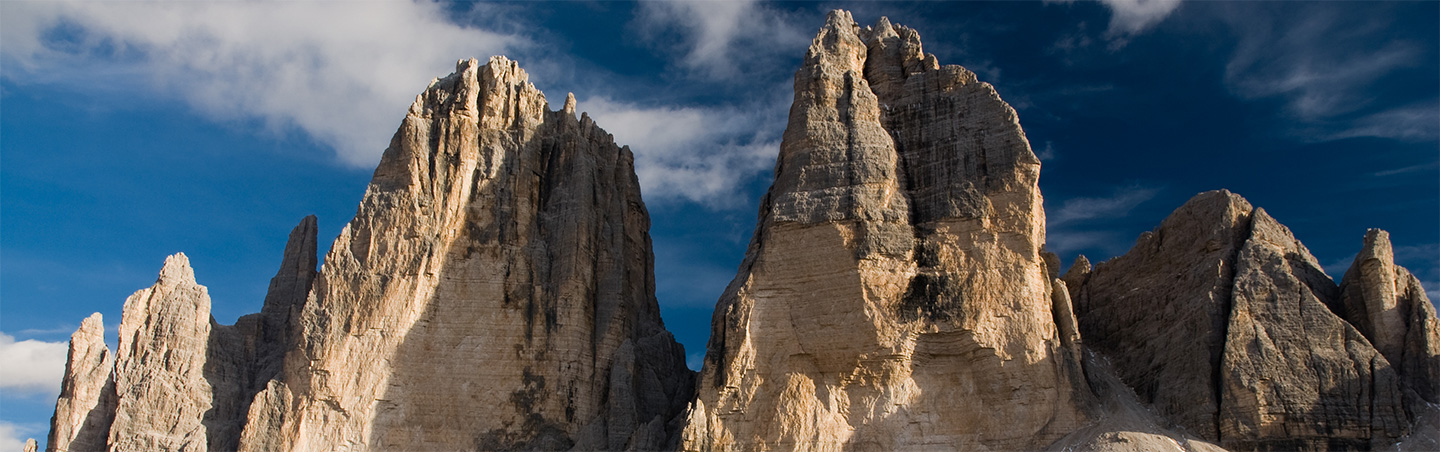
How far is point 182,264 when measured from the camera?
166ft

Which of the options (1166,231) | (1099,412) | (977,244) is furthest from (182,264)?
(1166,231)

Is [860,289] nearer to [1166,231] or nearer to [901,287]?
[901,287]

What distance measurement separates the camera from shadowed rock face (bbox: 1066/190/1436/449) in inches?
1572

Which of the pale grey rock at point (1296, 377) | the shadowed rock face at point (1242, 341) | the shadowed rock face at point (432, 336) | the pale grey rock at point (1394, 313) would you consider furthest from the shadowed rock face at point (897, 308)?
the pale grey rock at point (1394, 313)

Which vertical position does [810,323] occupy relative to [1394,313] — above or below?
above

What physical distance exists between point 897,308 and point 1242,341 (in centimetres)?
1136

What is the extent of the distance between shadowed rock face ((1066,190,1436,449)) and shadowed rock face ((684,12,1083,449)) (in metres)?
4.26

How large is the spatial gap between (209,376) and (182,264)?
5.22 meters

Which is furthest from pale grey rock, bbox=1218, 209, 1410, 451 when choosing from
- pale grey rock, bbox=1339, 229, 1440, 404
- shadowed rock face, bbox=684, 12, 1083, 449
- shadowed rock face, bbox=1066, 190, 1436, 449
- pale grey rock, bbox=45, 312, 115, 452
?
pale grey rock, bbox=45, 312, 115, 452

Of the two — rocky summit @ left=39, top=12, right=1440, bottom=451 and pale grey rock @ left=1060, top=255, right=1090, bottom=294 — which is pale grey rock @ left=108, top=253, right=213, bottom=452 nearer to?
rocky summit @ left=39, top=12, right=1440, bottom=451

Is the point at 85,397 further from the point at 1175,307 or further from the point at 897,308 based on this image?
the point at 1175,307

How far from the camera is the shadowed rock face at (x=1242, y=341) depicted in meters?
39.9

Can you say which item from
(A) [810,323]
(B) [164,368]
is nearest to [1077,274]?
(A) [810,323]

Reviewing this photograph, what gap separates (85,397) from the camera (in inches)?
1839
